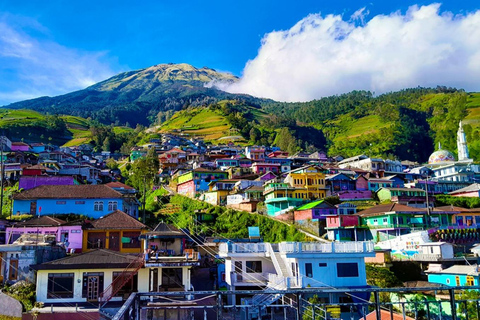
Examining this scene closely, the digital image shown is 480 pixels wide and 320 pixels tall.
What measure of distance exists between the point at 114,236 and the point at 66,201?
30.6ft

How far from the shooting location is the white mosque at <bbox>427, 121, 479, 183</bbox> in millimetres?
72250

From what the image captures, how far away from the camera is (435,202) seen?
52031 mm

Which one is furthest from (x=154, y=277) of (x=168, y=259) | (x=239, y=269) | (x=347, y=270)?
(x=347, y=270)

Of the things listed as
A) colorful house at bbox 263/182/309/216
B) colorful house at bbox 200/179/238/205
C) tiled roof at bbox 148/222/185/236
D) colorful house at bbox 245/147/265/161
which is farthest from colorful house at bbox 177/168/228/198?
tiled roof at bbox 148/222/185/236

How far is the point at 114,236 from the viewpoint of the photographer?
32.4m

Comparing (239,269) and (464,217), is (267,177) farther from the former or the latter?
(239,269)

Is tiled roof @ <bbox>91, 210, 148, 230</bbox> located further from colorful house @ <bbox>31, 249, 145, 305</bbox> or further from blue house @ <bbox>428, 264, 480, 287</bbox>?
blue house @ <bbox>428, 264, 480, 287</bbox>

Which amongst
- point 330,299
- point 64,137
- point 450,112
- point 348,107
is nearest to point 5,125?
point 64,137

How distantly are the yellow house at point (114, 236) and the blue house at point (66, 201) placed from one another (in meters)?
7.00

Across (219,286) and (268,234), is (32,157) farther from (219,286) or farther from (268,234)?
(219,286)

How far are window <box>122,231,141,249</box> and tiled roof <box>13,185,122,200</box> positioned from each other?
813 centimetres

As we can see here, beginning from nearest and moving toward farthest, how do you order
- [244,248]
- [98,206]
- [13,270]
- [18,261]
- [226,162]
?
[18,261], [13,270], [244,248], [98,206], [226,162]

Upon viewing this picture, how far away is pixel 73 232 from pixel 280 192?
24783mm

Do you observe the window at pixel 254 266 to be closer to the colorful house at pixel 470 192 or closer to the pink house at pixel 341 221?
the pink house at pixel 341 221
